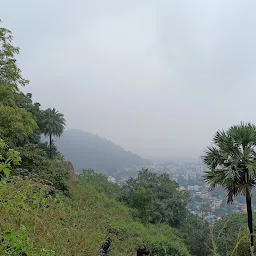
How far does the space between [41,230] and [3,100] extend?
7631mm

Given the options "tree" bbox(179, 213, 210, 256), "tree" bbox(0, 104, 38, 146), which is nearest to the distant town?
"tree" bbox(179, 213, 210, 256)

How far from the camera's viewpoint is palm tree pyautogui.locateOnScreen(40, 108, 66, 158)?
3219cm

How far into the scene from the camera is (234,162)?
9633 mm

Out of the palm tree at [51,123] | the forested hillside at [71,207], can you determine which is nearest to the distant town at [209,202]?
the forested hillside at [71,207]

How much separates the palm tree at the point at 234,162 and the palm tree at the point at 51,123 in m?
A: 23.9

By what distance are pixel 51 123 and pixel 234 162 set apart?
26085 mm

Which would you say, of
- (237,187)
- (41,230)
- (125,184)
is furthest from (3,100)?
(125,184)

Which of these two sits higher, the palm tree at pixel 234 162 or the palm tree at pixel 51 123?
the palm tree at pixel 51 123

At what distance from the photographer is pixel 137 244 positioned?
9273 mm

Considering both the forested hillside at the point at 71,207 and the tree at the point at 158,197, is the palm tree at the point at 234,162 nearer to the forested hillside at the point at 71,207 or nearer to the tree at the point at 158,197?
the forested hillside at the point at 71,207

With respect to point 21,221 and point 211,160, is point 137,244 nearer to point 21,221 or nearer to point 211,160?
point 211,160

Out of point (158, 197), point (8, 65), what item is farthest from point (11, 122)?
point (158, 197)

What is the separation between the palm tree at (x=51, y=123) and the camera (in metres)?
32.2

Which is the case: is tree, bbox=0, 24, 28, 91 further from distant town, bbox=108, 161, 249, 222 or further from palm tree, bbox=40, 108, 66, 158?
palm tree, bbox=40, 108, 66, 158
